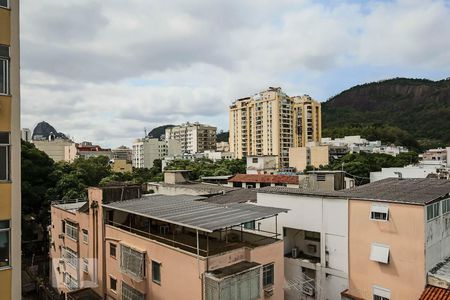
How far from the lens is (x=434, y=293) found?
13.1 metres

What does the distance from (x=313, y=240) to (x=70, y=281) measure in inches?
564

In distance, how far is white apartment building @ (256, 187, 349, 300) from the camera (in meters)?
15.9

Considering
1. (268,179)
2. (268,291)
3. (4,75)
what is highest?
(4,75)

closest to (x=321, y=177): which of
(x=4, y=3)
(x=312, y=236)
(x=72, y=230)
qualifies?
(x=312, y=236)

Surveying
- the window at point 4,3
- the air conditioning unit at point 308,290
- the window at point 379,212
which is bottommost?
the air conditioning unit at point 308,290

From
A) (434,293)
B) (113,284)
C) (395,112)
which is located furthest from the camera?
(395,112)

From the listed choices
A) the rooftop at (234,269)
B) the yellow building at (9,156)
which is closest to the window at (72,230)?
the rooftop at (234,269)

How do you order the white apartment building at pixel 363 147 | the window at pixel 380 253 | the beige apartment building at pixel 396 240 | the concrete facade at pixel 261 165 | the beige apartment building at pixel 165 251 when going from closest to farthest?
the beige apartment building at pixel 165 251
the beige apartment building at pixel 396 240
the window at pixel 380 253
the concrete facade at pixel 261 165
the white apartment building at pixel 363 147

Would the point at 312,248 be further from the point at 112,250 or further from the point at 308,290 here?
the point at 112,250

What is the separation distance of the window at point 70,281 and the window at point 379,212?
16.2m

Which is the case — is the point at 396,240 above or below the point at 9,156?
below

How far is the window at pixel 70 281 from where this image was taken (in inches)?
749

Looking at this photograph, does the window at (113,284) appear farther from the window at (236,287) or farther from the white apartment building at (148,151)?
the white apartment building at (148,151)

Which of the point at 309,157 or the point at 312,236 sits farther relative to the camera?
the point at 309,157
